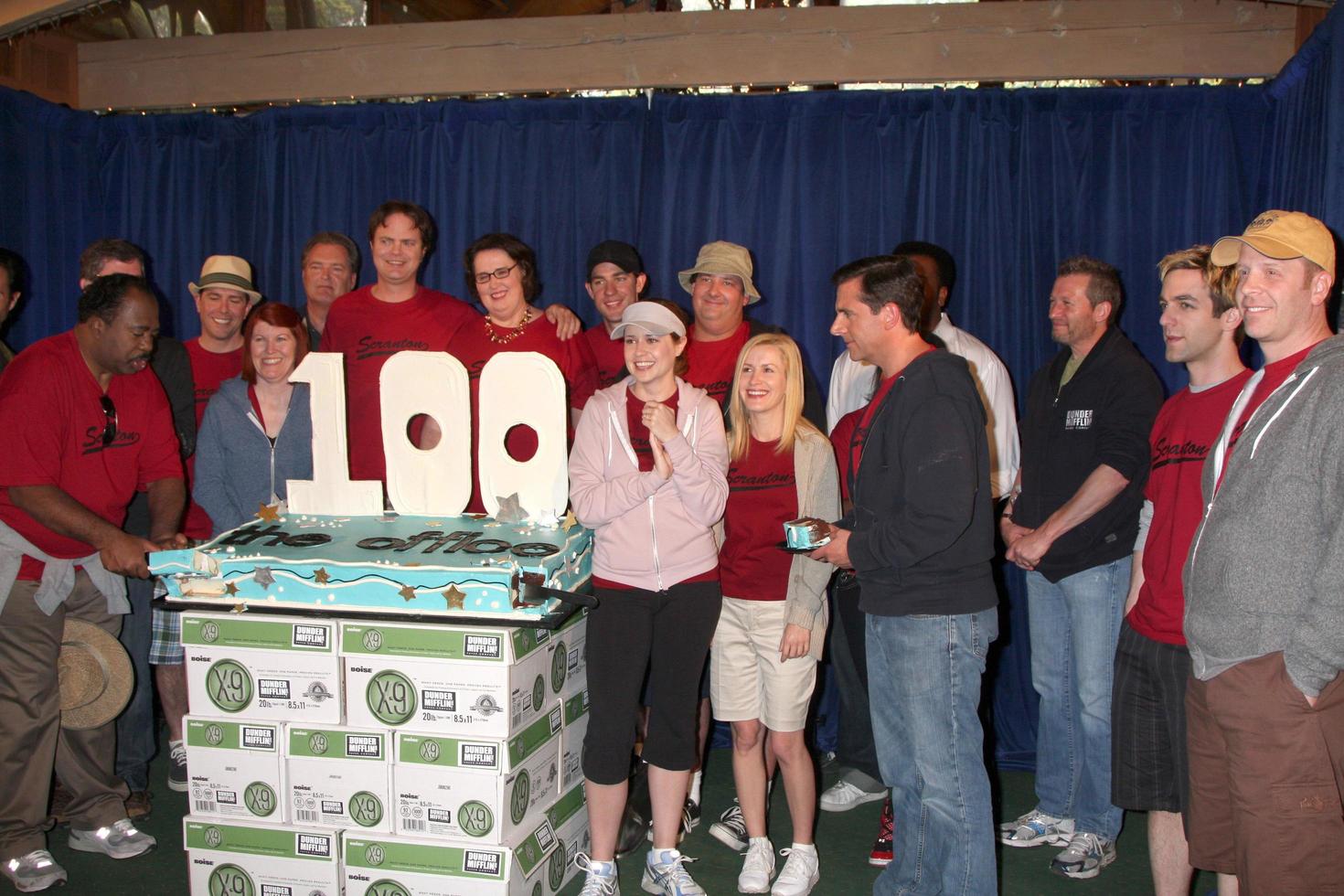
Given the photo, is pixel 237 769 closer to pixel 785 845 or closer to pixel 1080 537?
pixel 785 845

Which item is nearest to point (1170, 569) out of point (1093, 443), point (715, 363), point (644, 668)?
point (1093, 443)

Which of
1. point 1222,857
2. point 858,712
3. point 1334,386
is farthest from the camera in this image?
point 858,712

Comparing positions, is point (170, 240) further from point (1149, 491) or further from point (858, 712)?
point (1149, 491)

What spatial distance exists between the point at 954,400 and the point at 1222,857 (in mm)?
1128

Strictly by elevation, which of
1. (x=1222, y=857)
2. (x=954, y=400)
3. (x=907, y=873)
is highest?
(x=954, y=400)

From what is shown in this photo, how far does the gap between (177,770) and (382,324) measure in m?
1.81

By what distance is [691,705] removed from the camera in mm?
2809

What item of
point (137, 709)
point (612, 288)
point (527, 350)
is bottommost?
point (137, 709)

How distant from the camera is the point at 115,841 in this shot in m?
3.19

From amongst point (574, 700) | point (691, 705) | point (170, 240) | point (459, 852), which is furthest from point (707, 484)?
point (170, 240)

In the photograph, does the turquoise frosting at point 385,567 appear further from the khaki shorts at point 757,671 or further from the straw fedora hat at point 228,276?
the straw fedora hat at point 228,276

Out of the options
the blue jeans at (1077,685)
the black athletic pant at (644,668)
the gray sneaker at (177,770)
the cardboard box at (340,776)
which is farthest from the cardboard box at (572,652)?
the gray sneaker at (177,770)

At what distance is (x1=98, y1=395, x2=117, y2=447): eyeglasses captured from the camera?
314cm

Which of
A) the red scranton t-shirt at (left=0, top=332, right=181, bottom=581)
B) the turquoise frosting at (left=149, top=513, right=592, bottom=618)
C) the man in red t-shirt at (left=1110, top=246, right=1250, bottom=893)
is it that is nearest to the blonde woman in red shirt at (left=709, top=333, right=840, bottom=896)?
the turquoise frosting at (left=149, top=513, right=592, bottom=618)
